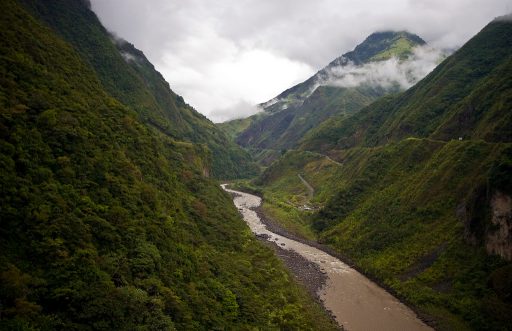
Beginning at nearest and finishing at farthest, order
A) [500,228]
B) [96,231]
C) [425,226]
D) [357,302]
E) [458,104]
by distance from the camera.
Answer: [96,231]
[500,228]
[357,302]
[425,226]
[458,104]

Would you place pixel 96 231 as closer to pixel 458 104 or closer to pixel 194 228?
pixel 194 228

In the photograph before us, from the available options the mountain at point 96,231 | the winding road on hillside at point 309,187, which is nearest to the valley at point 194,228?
the mountain at point 96,231

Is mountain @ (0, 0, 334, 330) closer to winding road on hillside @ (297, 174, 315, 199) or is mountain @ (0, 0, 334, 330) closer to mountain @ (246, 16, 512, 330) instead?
mountain @ (246, 16, 512, 330)

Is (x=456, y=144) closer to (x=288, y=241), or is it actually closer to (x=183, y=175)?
(x=288, y=241)

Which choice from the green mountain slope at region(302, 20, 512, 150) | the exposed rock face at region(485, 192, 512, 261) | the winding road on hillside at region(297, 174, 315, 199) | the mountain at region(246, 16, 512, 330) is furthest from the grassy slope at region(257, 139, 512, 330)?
the winding road on hillside at region(297, 174, 315, 199)

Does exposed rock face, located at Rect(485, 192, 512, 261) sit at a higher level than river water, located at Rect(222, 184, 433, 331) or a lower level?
higher

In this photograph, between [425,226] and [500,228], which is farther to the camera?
[425,226]

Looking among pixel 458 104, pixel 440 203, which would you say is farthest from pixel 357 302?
pixel 458 104

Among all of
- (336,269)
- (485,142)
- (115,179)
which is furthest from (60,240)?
(485,142)
